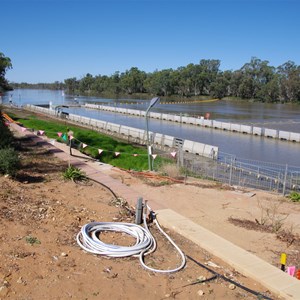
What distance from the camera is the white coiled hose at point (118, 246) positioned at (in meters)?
6.25

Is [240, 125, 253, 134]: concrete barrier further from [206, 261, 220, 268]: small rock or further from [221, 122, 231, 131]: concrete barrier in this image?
[206, 261, 220, 268]: small rock

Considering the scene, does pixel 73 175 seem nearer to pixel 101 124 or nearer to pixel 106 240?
pixel 106 240

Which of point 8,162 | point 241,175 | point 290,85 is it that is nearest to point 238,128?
point 241,175

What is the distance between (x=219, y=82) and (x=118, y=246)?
14649 centimetres

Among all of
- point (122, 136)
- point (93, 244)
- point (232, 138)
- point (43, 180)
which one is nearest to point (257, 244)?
point (93, 244)

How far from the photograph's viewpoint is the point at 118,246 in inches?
254

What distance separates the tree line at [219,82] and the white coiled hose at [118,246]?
121040mm

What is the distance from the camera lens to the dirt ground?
5.20m

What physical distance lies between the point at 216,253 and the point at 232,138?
37009 millimetres

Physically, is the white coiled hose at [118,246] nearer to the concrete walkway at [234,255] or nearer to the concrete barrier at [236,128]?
the concrete walkway at [234,255]

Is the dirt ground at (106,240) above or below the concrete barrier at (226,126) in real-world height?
above

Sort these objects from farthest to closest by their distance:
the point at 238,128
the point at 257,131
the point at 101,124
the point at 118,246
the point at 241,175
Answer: the point at 238,128 → the point at 101,124 → the point at 257,131 → the point at 241,175 → the point at 118,246

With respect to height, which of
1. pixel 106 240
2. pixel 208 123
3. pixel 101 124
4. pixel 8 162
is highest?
pixel 8 162

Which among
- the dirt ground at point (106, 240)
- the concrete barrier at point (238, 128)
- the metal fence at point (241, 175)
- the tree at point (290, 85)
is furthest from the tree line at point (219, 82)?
the dirt ground at point (106, 240)
